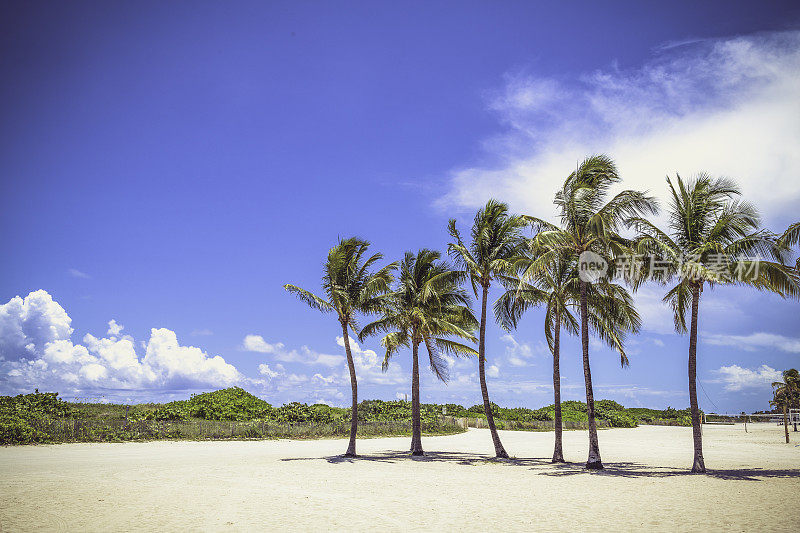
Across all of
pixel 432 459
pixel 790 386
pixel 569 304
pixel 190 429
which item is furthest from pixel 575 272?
pixel 790 386

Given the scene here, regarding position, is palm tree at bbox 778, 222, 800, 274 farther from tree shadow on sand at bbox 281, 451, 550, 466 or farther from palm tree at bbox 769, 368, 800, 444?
palm tree at bbox 769, 368, 800, 444

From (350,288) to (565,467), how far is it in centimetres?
1207

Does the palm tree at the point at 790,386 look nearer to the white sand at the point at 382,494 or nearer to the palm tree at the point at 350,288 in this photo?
the white sand at the point at 382,494

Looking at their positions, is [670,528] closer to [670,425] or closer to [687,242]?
[687,242]

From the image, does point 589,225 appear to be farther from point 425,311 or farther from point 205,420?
point 205,420

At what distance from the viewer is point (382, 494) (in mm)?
14141

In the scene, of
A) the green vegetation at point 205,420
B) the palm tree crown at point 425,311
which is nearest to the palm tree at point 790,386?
the green vegetation at point 205,420

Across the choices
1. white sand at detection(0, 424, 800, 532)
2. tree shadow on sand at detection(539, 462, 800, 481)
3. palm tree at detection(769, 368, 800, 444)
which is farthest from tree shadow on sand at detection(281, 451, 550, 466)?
palm tree at detection(769, 368, 800, 444)

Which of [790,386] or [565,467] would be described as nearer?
[565,467]

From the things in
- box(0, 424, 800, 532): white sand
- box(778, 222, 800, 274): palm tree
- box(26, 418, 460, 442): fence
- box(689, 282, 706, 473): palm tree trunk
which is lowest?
box(26, 418, 460, 442): fence

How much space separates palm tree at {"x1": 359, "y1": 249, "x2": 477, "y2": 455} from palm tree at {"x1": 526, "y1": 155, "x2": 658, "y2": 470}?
263 inches

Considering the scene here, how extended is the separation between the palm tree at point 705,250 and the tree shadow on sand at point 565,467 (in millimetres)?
1296

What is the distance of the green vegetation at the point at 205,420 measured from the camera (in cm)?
3058

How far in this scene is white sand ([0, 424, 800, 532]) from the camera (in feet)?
34.1
